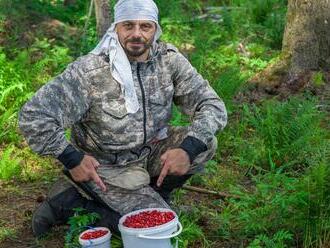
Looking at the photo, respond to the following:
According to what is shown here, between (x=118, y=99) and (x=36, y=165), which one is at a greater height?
(x=118, y=99)

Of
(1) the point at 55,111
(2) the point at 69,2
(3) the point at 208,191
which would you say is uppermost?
(2) the point at 69,2

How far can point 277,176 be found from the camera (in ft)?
16.4

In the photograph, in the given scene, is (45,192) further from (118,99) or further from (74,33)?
(74,33)

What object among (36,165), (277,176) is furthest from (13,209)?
(277,176)

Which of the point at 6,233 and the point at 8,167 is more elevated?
the point at 8,167

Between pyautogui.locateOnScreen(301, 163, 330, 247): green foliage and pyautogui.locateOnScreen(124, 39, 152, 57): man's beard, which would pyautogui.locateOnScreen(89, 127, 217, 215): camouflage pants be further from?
pyautogui.locateOnScreen(301, 163, 330, 247): green foliage

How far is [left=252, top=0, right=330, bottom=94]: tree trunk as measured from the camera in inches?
283

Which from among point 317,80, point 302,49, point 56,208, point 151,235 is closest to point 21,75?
point 56,208

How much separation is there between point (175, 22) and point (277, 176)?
4.79 m

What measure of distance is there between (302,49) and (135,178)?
3.78m

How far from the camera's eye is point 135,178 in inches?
167

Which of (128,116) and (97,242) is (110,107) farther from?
(97,242)

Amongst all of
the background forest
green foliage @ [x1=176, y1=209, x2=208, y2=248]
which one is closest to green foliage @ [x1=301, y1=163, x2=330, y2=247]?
the background forest

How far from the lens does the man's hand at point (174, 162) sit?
13.0ft
